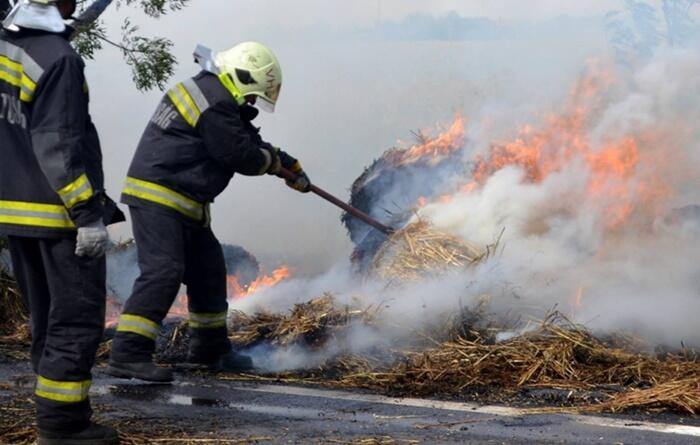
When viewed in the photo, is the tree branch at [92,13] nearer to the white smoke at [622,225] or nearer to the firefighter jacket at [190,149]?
the firefighter jacket at [190,149]

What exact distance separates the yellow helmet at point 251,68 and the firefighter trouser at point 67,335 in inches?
95.2

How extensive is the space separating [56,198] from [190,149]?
216 cm

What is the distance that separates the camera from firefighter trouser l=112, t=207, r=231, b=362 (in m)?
6.63

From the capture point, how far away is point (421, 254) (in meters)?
7.68

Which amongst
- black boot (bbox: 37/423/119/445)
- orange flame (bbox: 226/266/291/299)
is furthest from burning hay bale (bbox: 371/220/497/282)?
black boot (bbox: 37/423/119/445)

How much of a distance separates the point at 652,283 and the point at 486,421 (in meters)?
2.50

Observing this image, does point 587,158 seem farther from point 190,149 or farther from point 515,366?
point 190,149

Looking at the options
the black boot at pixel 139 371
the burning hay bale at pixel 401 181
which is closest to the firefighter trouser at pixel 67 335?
the black boot at pixel 139 371

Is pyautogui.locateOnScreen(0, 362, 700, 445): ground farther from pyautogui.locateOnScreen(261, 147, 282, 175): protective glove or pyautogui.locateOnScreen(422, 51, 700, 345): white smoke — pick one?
pyautogui.locateOnScreen(422, 51, 700, 345): white smoke

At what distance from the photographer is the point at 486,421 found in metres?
5.30

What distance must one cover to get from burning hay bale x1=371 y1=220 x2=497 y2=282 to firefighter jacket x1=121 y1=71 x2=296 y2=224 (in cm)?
136

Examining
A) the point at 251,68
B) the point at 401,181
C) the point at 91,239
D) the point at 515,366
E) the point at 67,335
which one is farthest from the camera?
the point at 401,181

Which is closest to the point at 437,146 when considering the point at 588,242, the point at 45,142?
the point at 588,242

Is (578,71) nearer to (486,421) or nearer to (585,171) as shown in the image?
(585,171)
